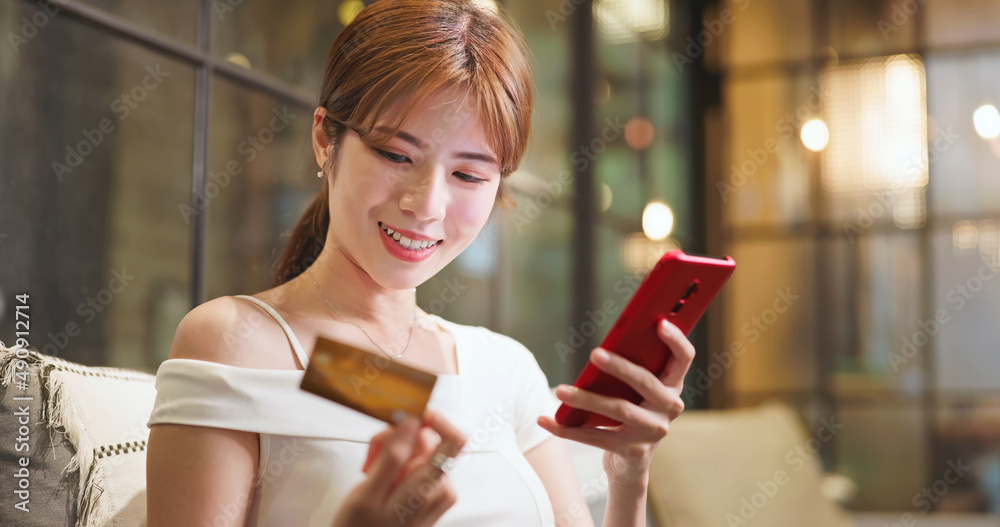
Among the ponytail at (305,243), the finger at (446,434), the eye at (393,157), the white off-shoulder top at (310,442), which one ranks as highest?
the eye at (393,157)

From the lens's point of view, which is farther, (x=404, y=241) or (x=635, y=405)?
(x=404, y=241)

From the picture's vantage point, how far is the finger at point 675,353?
0.81m

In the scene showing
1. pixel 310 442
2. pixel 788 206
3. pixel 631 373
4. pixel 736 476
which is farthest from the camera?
pixel 788 206

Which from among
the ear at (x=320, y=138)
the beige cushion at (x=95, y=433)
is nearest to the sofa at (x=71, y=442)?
the beige cushion at (x=95, y=433)

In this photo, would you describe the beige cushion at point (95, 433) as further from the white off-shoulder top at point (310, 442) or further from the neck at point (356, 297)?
the neck at point (356, 297)

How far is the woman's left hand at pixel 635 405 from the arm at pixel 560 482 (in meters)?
0.27

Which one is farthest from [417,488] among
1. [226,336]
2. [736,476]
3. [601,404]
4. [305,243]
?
[736,476]

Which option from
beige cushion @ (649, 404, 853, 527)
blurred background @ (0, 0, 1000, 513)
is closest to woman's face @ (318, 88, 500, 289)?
blurred background @ (0, 0, 1000, 513)

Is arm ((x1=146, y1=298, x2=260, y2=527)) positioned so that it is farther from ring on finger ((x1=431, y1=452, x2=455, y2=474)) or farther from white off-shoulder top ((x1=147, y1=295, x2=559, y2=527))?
ring on finger ((x1=431, y1=452, x2=455, y2=474))

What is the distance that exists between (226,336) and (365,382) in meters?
0.31

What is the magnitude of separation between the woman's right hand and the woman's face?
323 mm

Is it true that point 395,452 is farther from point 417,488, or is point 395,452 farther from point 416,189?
point 416,189

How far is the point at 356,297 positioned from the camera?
1082 millimetres

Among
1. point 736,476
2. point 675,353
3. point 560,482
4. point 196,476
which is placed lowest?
point 736,476
